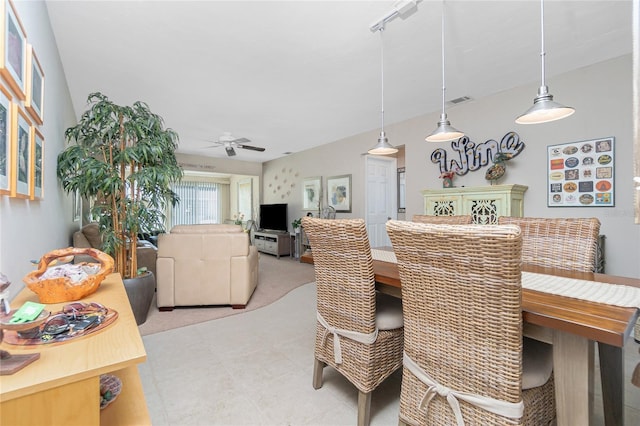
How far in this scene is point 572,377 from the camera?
101 centimetres

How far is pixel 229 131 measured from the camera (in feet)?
16.8

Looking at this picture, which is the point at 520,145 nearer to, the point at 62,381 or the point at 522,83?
the point at 522,83

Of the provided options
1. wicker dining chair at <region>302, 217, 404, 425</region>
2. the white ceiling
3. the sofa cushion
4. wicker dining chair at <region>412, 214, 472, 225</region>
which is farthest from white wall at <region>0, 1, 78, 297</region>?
wicker dining chair at <region>412, 214, 472, 225</region>

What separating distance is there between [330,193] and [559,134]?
374cm

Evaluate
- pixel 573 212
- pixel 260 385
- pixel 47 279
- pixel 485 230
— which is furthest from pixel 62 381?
pixel 573 212

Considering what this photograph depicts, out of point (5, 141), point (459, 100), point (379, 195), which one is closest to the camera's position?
point (5, 141)

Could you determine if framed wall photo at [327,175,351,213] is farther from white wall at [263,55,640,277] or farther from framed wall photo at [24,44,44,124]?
framed wall photo at [24,44,44,124]

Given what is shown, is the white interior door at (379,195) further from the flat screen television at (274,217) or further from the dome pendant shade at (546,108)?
the dome pendant shade at (546,108)

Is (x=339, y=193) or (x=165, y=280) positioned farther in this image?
(x=339, y=193)

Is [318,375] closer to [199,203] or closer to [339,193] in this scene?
[339,193]

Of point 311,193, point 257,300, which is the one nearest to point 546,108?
point 257,300

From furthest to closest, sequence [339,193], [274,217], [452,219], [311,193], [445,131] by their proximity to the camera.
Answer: [274,217], [311,193], [339,193], [452,219], [445,131]

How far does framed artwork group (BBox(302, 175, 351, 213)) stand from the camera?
568cm

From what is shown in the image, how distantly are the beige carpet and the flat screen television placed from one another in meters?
1.38
